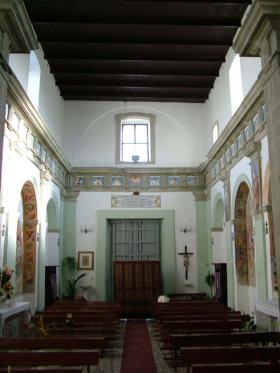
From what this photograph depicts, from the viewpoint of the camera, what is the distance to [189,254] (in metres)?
16.8

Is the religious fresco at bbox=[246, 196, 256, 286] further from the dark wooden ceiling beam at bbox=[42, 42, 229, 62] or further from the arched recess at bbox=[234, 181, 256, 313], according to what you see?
the dark wooden ceiling beam at bbox=[42, 42, 229, 62]

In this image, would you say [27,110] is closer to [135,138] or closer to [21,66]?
[21,66]

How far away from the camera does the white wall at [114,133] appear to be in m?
17.7

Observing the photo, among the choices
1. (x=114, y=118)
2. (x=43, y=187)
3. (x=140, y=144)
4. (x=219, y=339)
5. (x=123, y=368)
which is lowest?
(x=123, y=368)

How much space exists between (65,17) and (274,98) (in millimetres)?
7623

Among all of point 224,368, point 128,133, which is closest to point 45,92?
point 128,133

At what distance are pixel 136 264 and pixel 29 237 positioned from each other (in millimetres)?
5066

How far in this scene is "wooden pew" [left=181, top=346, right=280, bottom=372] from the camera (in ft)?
15.7

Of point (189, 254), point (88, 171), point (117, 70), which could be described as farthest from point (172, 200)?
point (117, 70)

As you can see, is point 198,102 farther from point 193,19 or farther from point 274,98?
point 274,98

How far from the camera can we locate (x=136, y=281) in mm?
16031

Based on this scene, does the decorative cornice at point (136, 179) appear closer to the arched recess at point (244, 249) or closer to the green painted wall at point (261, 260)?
the arched recess at point (244, 249)

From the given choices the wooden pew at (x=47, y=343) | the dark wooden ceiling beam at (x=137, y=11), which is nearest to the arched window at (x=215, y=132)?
the dark wooden ceiling beam at (x=137, y=11)

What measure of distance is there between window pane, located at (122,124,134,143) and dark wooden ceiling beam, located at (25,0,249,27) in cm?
685
